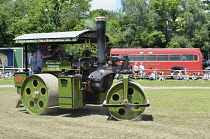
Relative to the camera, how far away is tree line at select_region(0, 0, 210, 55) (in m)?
37.4

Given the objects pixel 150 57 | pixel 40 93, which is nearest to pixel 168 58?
pixel 150 57

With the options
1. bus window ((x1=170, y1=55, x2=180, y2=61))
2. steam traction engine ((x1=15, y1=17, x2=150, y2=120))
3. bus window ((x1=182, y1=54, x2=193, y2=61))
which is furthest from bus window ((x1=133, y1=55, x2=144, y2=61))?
steam traction engine ((x1=15, y1=17, x2=150, y2=120))

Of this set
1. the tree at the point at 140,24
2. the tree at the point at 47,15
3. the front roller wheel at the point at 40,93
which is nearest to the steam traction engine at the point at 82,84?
the front roller wheel at the point at 40,93

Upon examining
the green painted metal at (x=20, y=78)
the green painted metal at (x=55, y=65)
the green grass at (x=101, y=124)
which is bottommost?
the green grass at (x=101, y=124)

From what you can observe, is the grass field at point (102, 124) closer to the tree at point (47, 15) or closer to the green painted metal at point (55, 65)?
the green painted metal at point (55, 65)

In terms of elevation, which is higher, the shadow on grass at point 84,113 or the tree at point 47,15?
the tree at point 47,15

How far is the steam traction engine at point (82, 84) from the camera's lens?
8.38 metres

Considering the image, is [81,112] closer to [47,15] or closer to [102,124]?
[102,124]

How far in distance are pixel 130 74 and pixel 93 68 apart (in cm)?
128

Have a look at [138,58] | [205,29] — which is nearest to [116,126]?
[138,58]

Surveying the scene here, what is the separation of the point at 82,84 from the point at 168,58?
20.8 metres

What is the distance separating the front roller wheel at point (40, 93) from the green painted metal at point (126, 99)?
5.25 feet

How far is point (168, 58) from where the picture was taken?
95.7ft

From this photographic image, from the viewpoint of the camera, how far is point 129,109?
8.38m
